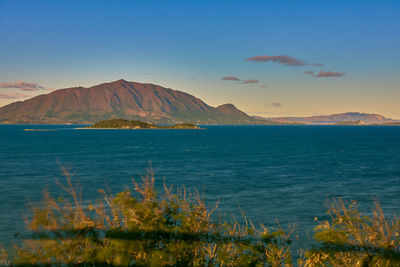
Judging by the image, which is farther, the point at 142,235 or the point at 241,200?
the point at 241,200

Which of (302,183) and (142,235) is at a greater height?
(142,235)

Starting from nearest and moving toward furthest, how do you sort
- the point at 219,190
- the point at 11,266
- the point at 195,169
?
the point at 11,266
the point at 219,190
the point at 195,169

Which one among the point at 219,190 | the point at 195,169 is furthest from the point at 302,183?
the point at 195,169

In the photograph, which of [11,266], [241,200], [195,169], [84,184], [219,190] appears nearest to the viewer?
[11,266]

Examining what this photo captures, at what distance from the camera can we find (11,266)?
27.3 feet

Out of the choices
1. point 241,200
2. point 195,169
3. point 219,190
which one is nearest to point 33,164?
point 195,169

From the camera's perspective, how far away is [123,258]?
8695 millimetres

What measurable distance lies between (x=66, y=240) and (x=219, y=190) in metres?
34.3

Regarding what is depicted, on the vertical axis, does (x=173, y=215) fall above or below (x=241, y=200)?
above

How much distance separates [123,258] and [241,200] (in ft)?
95.6

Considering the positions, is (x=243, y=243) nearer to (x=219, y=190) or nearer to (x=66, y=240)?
(x=66, y=240)

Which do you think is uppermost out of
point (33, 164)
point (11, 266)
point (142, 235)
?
point (142, 235)

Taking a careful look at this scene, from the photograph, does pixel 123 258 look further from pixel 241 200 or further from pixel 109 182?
pixel 109 182

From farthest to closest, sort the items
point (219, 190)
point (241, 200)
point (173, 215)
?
point (219, 190), point (241, 200), point (173, 215)
